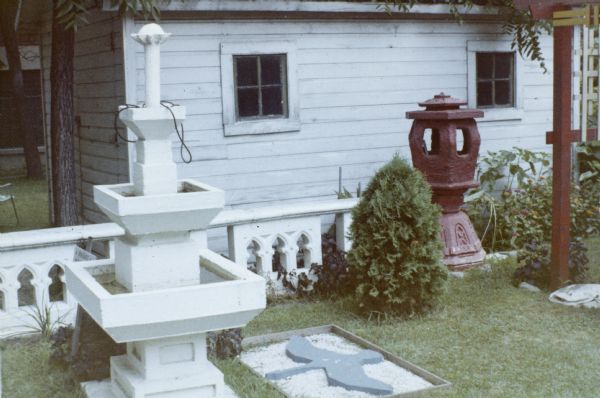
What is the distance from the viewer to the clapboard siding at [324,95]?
906 centimetres

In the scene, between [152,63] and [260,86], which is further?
[260,86]

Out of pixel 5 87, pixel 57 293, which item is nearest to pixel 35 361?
pixel 57 293

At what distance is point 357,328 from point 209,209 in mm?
2916

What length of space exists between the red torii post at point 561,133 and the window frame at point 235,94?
281 cm

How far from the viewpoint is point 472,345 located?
649cm

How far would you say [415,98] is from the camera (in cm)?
1048

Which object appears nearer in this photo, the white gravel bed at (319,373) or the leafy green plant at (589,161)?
the white gravel bed at (319,373)

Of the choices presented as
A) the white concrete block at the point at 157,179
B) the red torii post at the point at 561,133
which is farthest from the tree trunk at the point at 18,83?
the white concrete block at the point at 157,179

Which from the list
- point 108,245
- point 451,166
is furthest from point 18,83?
point 451,166

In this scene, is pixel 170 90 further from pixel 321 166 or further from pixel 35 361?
pixel 35 361

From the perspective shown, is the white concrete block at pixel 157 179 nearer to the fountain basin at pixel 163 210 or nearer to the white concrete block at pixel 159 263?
the fountain basin at pixel 163 210

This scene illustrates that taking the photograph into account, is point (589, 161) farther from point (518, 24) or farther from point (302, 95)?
point (302, 95)

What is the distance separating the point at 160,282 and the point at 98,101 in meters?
5.71

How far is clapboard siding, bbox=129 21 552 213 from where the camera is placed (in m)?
9.06
